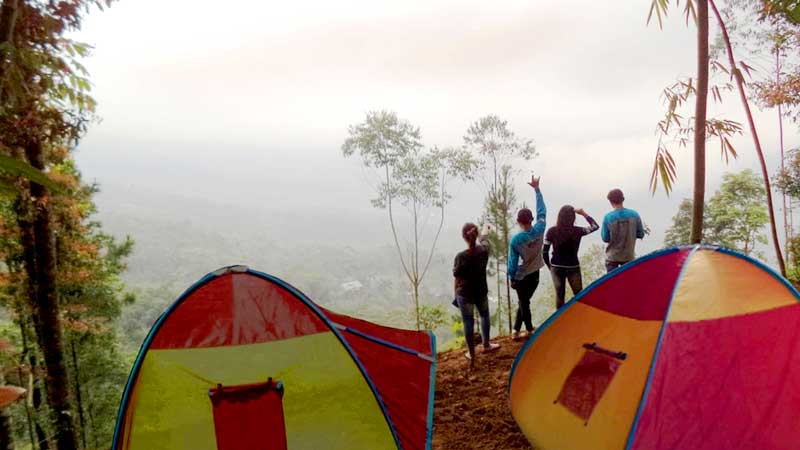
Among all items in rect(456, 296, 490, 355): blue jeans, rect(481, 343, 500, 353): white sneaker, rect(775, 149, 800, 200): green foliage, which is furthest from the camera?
rect(775, 149, 800, 200): green foliage

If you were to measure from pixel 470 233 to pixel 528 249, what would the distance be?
2.72 feet

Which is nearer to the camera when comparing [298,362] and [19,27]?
[298,362]

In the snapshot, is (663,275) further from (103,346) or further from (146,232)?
(146,232)

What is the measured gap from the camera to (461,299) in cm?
485

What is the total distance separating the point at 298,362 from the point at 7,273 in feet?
37.3

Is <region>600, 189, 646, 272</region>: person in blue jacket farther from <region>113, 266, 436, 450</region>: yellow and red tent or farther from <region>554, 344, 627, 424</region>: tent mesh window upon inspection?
<region>113, 266, 436, 450</region>: yellow and red tent

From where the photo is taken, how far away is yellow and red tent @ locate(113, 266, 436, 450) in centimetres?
285

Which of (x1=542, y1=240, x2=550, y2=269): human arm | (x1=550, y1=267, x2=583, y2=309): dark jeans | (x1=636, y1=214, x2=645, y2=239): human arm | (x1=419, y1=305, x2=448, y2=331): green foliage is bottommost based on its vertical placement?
(x1=419, y1=305, x2=448, y2=331): green foliage

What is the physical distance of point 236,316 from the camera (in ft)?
10.4

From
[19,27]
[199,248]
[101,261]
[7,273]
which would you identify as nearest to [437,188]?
[101,261]

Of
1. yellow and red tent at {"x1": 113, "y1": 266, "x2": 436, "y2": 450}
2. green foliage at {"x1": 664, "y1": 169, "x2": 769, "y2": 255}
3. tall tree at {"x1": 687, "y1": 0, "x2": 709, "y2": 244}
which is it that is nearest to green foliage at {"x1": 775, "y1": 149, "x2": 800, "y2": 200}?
green foliage at {"x1": 664, "y1": 169, "x2": 769, "y2": 255}

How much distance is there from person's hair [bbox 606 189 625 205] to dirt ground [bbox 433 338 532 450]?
2093 mm

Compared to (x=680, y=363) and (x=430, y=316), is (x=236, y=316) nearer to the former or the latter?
(x=680, y=363)

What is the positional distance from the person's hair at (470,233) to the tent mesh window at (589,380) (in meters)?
1.76
